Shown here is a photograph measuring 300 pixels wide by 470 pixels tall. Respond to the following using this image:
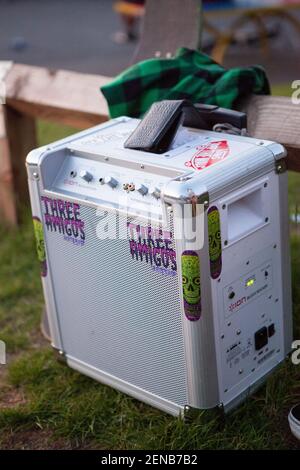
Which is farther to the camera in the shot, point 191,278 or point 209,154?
point 209,154

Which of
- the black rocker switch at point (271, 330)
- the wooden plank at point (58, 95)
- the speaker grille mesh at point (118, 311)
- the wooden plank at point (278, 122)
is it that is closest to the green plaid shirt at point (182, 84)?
the wooden plank at point (278, 122)

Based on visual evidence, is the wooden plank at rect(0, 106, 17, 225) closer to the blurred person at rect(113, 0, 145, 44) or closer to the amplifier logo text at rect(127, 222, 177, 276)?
the amplifier logo text at rect(127, 222, 177, 276)

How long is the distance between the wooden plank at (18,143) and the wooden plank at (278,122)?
4.64 ft

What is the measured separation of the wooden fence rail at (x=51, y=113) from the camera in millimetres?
2115

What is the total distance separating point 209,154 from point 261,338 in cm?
56

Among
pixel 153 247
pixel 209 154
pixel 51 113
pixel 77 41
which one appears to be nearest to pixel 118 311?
pixel 153 247

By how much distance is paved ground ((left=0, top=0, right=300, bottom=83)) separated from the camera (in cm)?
642

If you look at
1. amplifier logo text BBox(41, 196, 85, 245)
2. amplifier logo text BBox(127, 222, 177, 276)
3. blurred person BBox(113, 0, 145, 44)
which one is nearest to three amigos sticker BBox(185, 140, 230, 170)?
amplifier logo text BBox(127, 222, 177, 276)

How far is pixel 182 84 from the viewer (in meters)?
2.29

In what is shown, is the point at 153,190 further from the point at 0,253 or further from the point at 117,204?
the point at 0,253

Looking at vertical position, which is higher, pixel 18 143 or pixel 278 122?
pixel 278 122

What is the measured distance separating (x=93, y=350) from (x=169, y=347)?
13.9 inches

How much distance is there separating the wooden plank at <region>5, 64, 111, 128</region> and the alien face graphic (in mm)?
1099

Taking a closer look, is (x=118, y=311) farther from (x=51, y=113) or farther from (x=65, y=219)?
(x=51, y=113)
